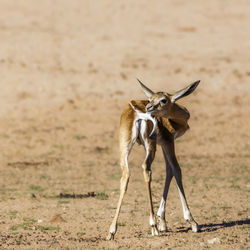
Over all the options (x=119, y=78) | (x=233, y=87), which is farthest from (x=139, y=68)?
(x=233, y=87)

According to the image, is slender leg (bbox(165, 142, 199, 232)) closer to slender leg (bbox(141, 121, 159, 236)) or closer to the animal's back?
the animal's back

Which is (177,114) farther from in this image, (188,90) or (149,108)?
(149,108)

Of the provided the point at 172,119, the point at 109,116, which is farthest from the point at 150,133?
the point at 109,116

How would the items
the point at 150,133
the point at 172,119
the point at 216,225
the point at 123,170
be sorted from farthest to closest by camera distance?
1. the point at 216,225
2. the point at 172,119
3. the point at 150,133
4. the point at 123,170

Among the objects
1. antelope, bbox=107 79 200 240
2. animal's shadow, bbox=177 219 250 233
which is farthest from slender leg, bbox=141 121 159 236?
animal's shadow, bbox=177 219 250 233

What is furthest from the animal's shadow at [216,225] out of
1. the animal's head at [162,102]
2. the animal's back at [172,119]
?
the animal's head at [162,102]

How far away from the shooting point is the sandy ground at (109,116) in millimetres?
9117

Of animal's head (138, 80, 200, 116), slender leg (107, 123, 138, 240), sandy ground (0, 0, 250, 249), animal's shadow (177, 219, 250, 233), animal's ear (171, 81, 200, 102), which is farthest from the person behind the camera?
sandy ground (0, 0, 250, 249)

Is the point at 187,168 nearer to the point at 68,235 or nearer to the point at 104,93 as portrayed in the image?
the point at 68,235

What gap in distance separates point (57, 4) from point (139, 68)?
7010 mm

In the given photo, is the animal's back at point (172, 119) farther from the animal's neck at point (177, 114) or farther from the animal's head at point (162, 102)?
the animal's head at point (162, 102)

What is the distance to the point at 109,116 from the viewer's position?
20391mm

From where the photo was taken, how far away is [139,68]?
23625 mm

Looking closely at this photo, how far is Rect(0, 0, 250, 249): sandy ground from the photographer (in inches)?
359
